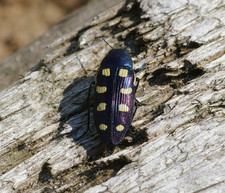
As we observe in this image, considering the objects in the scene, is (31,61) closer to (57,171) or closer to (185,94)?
(57,171)

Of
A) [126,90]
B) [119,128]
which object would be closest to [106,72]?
[126,90]

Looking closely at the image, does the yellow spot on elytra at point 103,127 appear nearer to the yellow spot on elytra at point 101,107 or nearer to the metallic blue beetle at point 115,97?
the metallic blue beetle at point 115,97

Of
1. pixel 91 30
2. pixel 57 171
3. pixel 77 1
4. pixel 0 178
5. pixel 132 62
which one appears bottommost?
pixel 57 171

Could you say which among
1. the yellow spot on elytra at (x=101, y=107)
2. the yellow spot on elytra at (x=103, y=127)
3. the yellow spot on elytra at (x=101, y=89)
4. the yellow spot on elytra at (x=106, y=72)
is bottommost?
the yellow spot on elytra at (x=103, y=127)

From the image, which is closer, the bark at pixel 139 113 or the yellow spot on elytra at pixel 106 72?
the bark at pixel 139 113

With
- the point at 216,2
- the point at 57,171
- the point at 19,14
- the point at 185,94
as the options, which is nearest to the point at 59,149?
the point at 57,171

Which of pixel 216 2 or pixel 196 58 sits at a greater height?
pixel 216 2

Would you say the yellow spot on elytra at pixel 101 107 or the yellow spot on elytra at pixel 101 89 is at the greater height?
the yellow spot on elytra at pixel 101 89

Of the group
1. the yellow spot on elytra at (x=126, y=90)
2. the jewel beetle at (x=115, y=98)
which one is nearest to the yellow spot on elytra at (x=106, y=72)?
the jewel beetle at (x=115, y=98)
